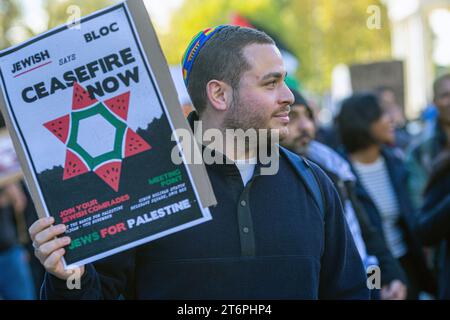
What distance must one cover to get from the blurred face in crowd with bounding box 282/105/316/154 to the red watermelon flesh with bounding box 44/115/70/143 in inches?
82.0

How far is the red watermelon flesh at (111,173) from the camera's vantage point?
7.99 ft

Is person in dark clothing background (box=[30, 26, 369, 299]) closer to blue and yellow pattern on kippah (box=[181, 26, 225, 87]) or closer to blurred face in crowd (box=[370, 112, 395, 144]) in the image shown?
blue and yellow pattern on kippah (box=[181, 26, 225, 87])

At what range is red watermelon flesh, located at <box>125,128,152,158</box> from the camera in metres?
2.45

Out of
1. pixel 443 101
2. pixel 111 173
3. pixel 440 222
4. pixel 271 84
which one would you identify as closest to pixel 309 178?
pixel 271 84

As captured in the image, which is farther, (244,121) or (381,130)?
(381,130)

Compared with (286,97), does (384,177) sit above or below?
below

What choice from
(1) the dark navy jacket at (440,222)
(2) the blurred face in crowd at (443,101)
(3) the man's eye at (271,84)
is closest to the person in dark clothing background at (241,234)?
(3) the man's eye at (271,84)

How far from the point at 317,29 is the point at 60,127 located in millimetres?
35977

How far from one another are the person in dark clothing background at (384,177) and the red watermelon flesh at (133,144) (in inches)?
107

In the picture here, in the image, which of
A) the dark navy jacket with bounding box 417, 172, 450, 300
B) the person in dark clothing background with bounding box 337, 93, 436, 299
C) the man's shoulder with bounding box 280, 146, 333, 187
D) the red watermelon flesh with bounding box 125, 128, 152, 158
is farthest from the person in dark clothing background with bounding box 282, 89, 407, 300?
the red watermelon flesh with bounding box 125, 128, 152, 158

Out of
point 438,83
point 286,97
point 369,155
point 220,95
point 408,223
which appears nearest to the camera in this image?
point 286,97

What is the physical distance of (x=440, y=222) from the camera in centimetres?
461

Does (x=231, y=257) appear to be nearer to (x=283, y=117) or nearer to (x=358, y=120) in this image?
(x=283, y=117)
